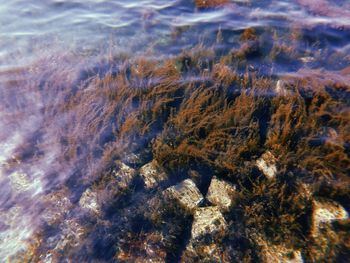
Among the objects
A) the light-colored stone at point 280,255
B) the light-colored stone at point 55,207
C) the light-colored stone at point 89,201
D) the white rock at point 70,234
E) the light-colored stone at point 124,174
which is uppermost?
the light-colored stone at point 124,174

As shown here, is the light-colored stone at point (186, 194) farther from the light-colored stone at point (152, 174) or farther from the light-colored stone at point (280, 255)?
the light-colored stone at point (280, 255)

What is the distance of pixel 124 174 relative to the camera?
3.69 metres

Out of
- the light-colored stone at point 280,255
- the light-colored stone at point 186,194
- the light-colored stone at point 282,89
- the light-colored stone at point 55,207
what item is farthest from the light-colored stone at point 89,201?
the light-colored stone at point 282,89

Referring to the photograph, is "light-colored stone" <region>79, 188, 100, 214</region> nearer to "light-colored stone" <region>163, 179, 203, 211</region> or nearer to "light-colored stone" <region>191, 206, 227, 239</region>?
"light-colored stone" <region>163, 179, 203, 211</region>

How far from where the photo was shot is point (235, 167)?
11.2 ft

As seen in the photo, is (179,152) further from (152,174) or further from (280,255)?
(280,255)

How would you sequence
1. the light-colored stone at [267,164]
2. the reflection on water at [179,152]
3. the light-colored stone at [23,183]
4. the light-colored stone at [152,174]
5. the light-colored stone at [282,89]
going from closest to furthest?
the reflection on water at [179,152]
the light-colored stone at [267,164]
the light-colored stone at [152,174]
the light-colored stone at [23,183]
the light-colored stone at [282,89]

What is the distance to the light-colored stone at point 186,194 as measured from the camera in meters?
3.35

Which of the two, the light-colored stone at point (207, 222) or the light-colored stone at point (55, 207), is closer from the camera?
the light-colored stone at point (207, 222)

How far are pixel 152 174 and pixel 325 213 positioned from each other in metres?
2.09

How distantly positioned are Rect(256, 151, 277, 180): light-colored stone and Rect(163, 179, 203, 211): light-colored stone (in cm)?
84

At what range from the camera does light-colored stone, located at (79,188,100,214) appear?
11.2ft

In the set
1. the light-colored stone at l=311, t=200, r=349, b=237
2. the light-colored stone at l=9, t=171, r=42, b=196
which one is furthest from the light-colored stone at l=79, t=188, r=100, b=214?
the light-colored stone at l=311, t=200, r=349, b=237

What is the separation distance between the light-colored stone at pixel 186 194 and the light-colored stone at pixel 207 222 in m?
0.11
